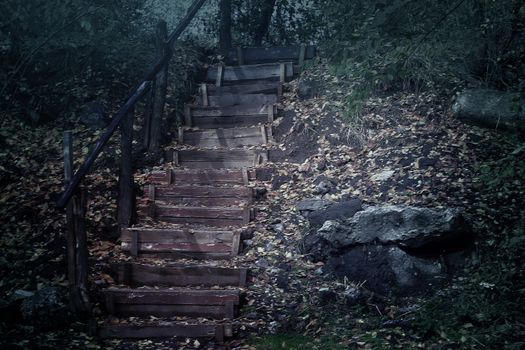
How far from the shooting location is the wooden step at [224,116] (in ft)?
30.2

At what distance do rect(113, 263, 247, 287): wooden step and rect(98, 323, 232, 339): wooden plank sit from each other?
0.79 m

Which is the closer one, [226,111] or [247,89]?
[226,111]

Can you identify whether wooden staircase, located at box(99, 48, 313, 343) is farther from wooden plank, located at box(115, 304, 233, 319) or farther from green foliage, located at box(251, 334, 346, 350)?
green foliage, located at box(251, 334, 346, 350)

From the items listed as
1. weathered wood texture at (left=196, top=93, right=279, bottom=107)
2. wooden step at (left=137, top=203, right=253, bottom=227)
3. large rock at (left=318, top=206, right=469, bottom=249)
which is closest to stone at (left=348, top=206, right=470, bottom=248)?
large rock at (left=318, top=206, right=469, bottom=249)

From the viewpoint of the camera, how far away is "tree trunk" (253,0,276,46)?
1223cm

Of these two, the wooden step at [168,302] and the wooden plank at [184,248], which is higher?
the wooden plank at [184,248]

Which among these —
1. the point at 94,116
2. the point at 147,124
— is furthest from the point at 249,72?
the point at 94,116

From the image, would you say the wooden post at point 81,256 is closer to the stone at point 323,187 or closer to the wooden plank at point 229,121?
the stone at point 323,187

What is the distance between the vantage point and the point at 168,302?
523cm

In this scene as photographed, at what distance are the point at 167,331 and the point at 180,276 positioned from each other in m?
0.85

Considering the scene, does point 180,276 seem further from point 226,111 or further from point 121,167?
point 226,111

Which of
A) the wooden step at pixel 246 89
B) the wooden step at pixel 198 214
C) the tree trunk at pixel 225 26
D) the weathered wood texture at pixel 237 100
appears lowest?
the wooden step at pixel 198 214

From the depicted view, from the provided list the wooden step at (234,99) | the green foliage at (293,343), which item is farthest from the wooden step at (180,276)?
the wooden step at (234,99)

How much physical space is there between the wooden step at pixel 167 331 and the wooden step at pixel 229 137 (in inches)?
169
